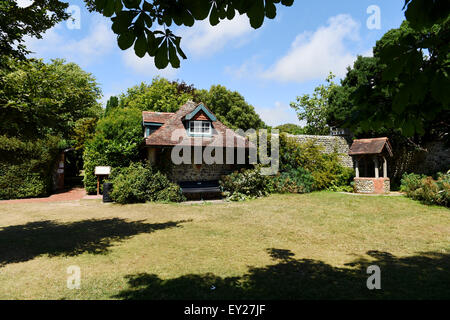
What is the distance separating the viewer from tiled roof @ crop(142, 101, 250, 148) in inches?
592

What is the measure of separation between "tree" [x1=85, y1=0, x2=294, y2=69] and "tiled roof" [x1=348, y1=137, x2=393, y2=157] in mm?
17041

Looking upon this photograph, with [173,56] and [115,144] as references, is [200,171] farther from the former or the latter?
[173,56]

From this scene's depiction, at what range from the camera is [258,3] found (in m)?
1.98

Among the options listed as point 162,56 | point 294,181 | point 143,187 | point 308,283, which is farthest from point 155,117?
point 162,56

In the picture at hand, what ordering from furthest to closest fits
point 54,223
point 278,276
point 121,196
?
point 121,196, point 54,223, point 278,276

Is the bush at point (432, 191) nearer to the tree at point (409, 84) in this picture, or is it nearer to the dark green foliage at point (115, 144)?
the tree at point (409, 84)

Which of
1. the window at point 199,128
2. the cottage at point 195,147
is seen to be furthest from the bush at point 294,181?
the window at point 199,128

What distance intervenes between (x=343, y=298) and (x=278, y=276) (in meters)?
1.19

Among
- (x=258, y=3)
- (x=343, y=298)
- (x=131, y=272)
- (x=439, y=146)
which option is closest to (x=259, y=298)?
(x=343, y=298)

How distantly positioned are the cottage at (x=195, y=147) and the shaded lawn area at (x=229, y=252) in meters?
4.43

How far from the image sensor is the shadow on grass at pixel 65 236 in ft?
21.1

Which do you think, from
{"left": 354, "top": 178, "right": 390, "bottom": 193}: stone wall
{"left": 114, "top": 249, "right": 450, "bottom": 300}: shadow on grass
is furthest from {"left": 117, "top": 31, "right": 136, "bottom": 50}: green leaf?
{"left": 354, "top": 178, "right": 390, "bottom": 193}: stone wall
